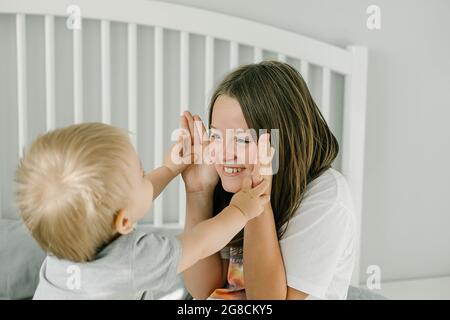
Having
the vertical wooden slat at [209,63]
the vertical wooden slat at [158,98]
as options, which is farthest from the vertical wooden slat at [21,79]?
the vertical wooden slat at [209,63]

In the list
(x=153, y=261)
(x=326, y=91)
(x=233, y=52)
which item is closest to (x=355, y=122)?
(x=326, y=91)

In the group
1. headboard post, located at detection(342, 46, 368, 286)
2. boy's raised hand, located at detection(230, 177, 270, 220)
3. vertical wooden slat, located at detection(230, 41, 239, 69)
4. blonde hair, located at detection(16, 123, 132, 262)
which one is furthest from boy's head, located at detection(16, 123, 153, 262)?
headboard post, located at detection(342, 46, 368, 286)

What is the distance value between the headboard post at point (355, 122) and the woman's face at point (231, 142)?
1.99 ft

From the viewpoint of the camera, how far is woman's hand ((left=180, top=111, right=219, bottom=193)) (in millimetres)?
700

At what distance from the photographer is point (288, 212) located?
26.0 inches

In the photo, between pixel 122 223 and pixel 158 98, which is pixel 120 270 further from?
pixel 158 98

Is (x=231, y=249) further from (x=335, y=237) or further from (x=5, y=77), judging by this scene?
(x=5, y=77)

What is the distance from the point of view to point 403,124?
1.31 metres

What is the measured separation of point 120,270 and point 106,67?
24.0 inches

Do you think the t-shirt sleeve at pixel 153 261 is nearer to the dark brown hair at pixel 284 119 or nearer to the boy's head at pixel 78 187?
the boy's head at pixel 78 187

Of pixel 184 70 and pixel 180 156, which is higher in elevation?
pixel 184 70

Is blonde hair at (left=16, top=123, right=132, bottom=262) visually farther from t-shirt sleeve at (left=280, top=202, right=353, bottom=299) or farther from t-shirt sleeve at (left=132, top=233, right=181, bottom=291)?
t-shirt sleeve at (left=280, top=202, right=353, bottom=299)

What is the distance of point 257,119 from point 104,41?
541 mm

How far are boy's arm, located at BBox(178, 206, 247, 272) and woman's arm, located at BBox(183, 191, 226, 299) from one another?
0.40ft
